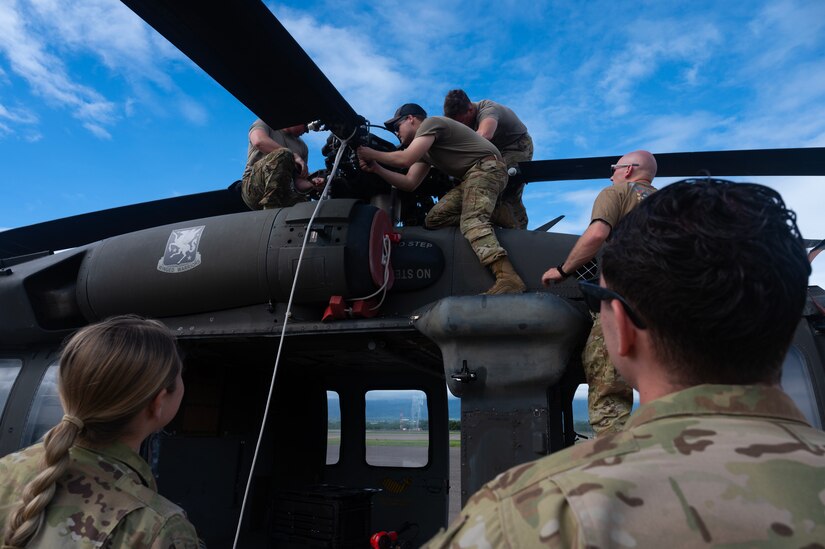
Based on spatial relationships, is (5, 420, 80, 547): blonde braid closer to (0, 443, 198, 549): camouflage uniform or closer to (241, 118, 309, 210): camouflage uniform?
(0, 443, 198, 549): camouflage uniform

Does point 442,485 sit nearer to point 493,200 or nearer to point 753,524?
point 493,200

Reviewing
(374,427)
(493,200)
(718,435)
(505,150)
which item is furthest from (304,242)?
(718,435)

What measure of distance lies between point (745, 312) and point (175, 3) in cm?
243

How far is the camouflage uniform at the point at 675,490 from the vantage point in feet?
2.41

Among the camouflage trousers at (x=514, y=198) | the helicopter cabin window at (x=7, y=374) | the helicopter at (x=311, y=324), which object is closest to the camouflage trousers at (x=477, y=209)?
the helicopter at (x=311, y=324)

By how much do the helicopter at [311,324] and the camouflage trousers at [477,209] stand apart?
0.42 ft

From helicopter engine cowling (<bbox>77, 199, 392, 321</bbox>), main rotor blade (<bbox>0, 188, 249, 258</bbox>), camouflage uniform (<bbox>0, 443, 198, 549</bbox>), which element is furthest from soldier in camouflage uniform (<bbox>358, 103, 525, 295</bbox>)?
camouflage uniform (<bbox>0, 443, 198, 549</bbox>)

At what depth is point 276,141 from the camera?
4.47m

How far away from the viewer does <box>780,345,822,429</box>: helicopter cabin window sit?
2.94 meters

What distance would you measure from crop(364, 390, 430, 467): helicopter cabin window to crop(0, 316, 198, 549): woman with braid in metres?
3.78

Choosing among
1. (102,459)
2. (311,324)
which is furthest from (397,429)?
(102,459)

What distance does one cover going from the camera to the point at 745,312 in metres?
0.89

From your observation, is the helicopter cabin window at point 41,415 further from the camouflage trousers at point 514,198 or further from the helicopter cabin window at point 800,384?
the helicopter cabin window at point 800,384

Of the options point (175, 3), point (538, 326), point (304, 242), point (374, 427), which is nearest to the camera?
point (175, 3)
